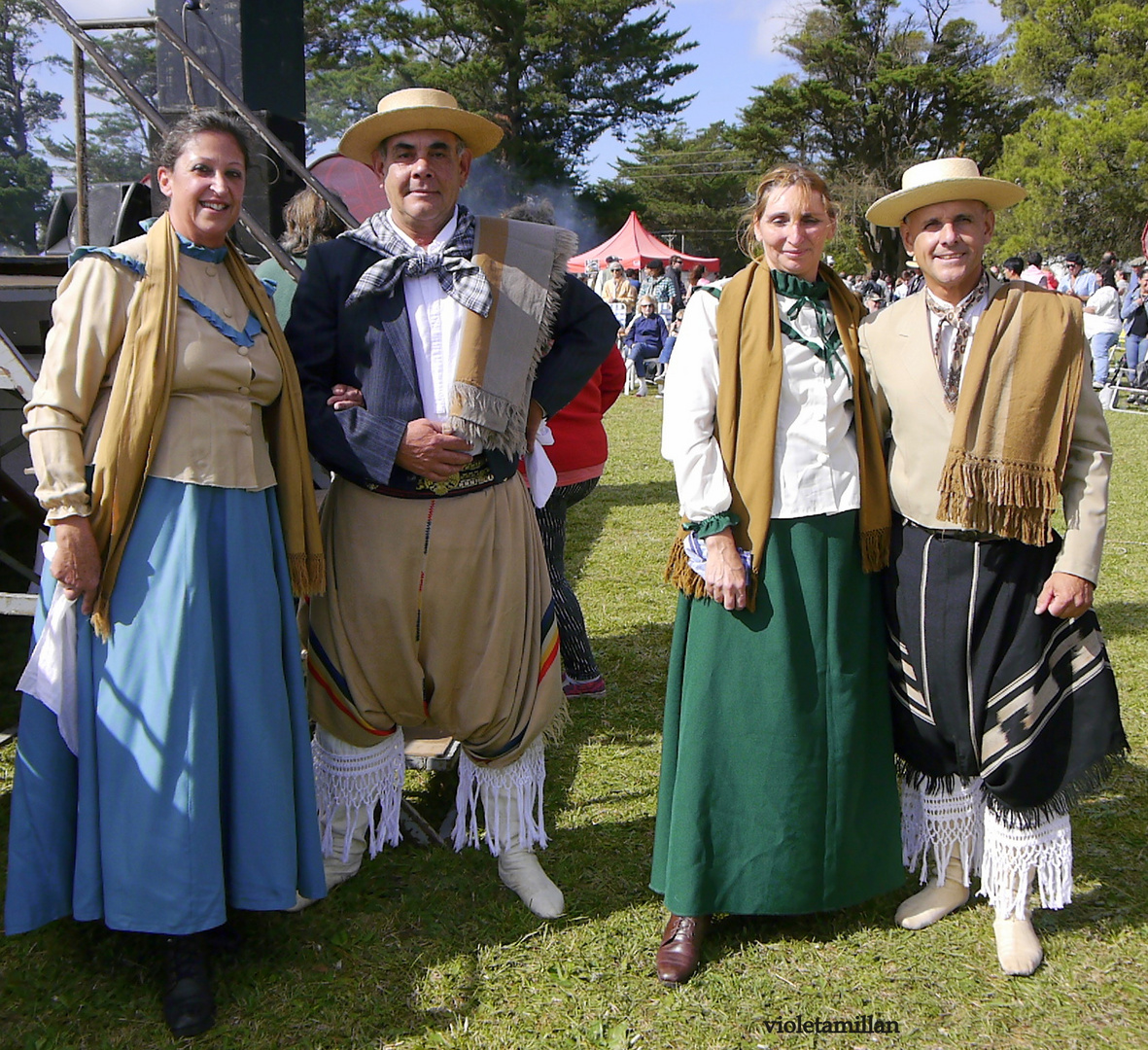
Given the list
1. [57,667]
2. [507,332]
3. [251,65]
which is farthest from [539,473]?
[251,65]

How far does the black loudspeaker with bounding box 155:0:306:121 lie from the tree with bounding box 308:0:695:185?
95.6ft

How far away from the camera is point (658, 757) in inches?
159

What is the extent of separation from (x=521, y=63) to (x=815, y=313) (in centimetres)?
3432

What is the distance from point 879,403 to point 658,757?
173 cm

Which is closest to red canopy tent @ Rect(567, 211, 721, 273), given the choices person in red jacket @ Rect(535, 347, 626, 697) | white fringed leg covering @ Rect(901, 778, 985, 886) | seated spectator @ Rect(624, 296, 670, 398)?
seated spectator @ Rect(624, 296, 670, 398)

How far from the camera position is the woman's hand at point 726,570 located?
2635mm

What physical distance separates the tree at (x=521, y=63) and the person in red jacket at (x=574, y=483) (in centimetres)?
3066

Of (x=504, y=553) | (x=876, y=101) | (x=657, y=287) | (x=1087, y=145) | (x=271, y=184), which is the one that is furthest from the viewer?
(x=876, y=101)

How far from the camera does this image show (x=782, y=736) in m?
2.71

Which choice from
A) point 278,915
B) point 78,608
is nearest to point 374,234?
point 78,608

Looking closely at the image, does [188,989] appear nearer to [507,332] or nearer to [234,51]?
[507,332]

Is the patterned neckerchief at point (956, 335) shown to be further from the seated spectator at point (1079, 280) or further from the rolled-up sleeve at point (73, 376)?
the seated spectator at point (1079, 280)

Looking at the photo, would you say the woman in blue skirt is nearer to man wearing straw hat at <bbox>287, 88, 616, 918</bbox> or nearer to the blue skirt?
the blue skirt

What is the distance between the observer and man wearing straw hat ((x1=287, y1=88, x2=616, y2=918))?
2.76m
